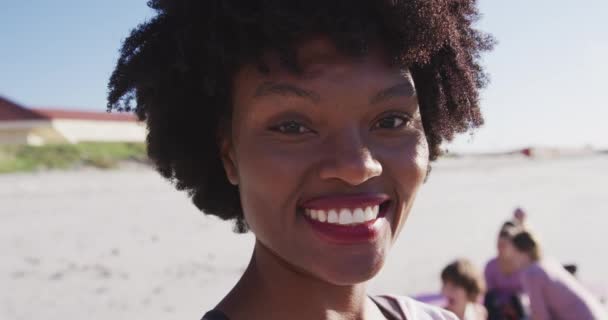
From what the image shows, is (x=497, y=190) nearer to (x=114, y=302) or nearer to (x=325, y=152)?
(x=114, y=302)

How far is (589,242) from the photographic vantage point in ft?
35.0

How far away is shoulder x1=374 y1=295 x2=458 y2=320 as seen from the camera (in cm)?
182

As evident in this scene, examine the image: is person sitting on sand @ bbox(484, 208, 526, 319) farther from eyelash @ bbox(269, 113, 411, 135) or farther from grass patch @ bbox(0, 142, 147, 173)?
grass patch @ bbox(0, 142, 147, 173)

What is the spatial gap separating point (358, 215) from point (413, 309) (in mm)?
583

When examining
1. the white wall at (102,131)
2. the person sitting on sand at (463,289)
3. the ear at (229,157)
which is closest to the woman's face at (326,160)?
the ear at (229,157)

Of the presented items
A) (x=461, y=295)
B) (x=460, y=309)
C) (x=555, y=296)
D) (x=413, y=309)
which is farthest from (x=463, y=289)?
(x=413, y=309)

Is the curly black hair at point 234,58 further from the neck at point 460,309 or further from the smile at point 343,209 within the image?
the neck at point 460,309

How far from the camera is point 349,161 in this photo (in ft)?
4.43

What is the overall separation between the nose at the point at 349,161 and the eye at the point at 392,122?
103 mm

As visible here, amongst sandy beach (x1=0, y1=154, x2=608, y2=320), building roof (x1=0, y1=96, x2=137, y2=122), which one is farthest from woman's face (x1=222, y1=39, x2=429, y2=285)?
building roof (x1=0, y1=96, x2=137, y2=122)

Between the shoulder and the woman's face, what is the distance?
0.42m

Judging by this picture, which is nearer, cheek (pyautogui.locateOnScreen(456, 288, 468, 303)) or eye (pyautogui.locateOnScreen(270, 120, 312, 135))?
eye (pyautogui.locateOnScreen(270, 120, 312, 135))

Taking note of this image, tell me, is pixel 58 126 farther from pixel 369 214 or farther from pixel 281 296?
pixel 369 214

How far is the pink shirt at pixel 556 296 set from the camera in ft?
13.8
